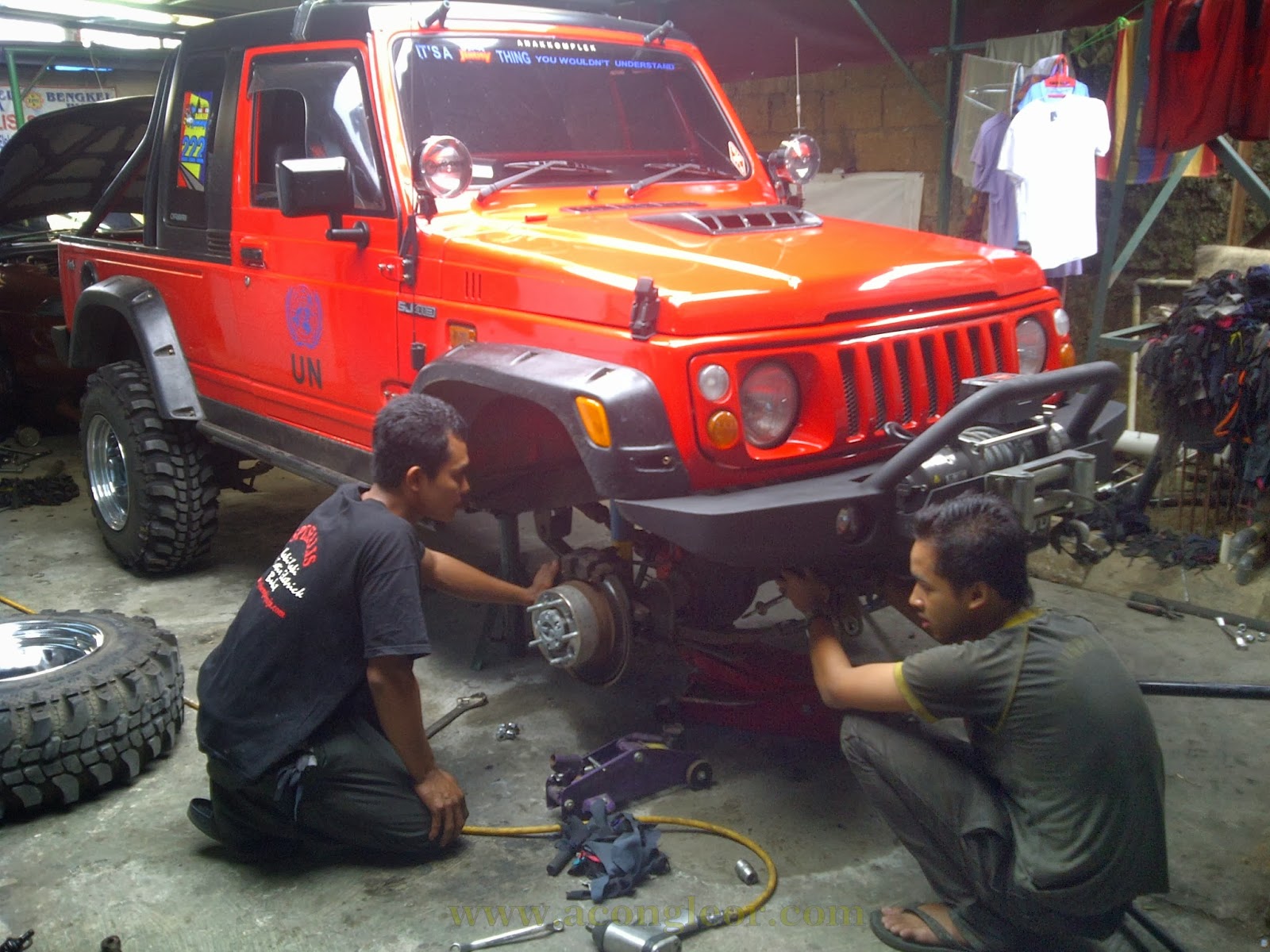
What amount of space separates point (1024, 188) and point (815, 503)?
146 inches

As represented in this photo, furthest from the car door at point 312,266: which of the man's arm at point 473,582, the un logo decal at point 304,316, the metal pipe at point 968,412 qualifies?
the metal pipe at point 968,412

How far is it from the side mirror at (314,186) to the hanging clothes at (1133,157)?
3.93 meters

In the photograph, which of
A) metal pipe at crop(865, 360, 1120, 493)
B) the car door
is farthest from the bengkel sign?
metal pipe at crop(865, 360, 1120, 493)

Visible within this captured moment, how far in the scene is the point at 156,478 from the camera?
480 cm

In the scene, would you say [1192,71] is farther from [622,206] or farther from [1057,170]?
[622,206]

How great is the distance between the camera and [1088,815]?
224 cm

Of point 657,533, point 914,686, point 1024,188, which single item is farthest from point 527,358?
point 1024,188

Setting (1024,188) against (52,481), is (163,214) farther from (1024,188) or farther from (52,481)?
(1024,188)

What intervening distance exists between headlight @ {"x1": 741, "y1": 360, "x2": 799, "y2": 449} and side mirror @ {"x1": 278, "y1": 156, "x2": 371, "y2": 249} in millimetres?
1491

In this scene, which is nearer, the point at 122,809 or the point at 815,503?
the point at 815,503

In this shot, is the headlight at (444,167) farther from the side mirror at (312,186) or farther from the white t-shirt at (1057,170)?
the white t-shirt at (1057,170)

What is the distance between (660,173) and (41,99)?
11.2 m

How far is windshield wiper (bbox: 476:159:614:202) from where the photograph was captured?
3605mm

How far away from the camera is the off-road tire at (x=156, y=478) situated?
15.8 ft
